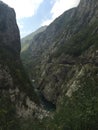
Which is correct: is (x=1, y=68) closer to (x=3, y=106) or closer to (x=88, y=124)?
(x=3, y=106)

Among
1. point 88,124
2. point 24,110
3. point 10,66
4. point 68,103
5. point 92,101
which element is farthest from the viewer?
point 10,66

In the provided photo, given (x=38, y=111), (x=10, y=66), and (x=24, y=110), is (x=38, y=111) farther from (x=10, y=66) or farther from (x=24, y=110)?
(x=10, y=66)

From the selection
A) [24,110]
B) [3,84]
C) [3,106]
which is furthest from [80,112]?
[3,84]

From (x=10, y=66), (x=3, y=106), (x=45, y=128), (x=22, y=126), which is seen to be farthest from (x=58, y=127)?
(x=10, y=66)

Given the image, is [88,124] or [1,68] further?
[1,68]

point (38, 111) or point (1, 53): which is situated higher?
point (1, 53)

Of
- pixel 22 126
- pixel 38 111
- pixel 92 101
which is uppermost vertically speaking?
pixel 92 101

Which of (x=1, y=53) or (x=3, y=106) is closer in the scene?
(x=3, y=106)

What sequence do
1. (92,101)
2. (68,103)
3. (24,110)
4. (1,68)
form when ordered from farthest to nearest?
1. (1,68)
2. (24,110)
3. (68,103)
4. (92,101)

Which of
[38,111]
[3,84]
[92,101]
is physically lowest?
[38,111]
